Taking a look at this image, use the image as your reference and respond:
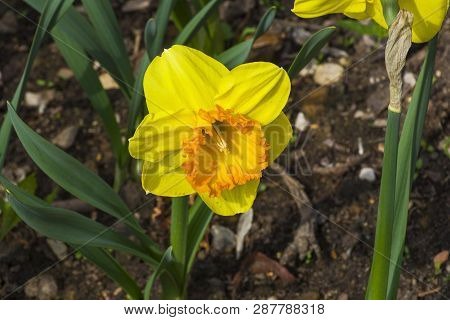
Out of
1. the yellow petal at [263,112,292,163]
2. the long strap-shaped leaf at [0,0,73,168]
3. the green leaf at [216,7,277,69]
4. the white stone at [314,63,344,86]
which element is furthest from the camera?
the white stone at [314,63,344,86]

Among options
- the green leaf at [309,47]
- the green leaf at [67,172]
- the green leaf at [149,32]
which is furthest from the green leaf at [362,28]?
the green leaf at [67,172]

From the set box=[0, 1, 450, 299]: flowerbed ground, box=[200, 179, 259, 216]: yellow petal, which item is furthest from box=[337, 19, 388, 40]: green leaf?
box=[200, 179, 259, 216]: yellow petal

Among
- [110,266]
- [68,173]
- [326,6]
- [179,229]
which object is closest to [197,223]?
[179,229]

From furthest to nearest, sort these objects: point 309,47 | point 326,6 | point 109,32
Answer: point 109,32 < point 309,47 < point 326,6

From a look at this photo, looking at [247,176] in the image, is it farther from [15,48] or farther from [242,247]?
[15,48]

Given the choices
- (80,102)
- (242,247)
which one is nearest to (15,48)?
(80,102)

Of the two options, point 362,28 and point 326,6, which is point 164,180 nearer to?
point 326,6

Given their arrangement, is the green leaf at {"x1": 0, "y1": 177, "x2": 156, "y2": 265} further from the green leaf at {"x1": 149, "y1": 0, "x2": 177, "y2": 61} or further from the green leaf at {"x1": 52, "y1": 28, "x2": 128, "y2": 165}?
the green leaf at {"x1": 52, "y1": 28, "x2": 128, "y2": 165}
